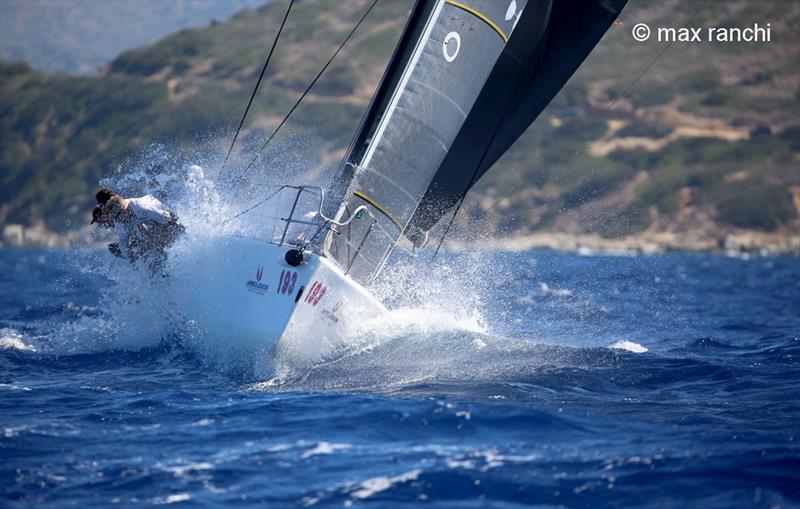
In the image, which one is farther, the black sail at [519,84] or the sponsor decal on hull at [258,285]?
the black sail at [519,84]

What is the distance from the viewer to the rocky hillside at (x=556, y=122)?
216 feet

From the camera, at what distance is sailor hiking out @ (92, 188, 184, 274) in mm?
8484

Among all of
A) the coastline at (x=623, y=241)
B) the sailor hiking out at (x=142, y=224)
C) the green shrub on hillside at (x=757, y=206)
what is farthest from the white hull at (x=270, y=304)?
the green shrub on hillside at (x=757, y=206)

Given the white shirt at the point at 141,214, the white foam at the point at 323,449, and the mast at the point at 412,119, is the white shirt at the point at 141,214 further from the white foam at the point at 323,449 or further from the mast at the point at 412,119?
the white foam at the point at 323,449

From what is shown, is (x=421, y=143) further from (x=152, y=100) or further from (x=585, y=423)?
(x=152, y=100)

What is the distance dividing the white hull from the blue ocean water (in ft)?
0.63

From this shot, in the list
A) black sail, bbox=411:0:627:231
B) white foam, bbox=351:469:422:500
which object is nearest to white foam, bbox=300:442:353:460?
white foam, bbox=351:469:422:500

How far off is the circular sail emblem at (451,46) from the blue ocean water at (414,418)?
6.69 ft

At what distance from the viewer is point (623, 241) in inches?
2511

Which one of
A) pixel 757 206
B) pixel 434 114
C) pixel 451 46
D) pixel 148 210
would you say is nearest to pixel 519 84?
pixel 451 46

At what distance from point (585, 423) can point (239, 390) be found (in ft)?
8.26

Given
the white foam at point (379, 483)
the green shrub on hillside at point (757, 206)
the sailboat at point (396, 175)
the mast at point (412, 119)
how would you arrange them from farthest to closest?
1. the green shrub on hillside at point (757, 206)
2. the mast at point (412, 119)
3. the sailboat at point (396, 175)
4. the white foam at point (379, 483)

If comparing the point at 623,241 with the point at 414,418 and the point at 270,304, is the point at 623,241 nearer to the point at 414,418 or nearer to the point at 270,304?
the point at 270,304

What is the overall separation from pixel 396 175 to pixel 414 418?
3.11 m
